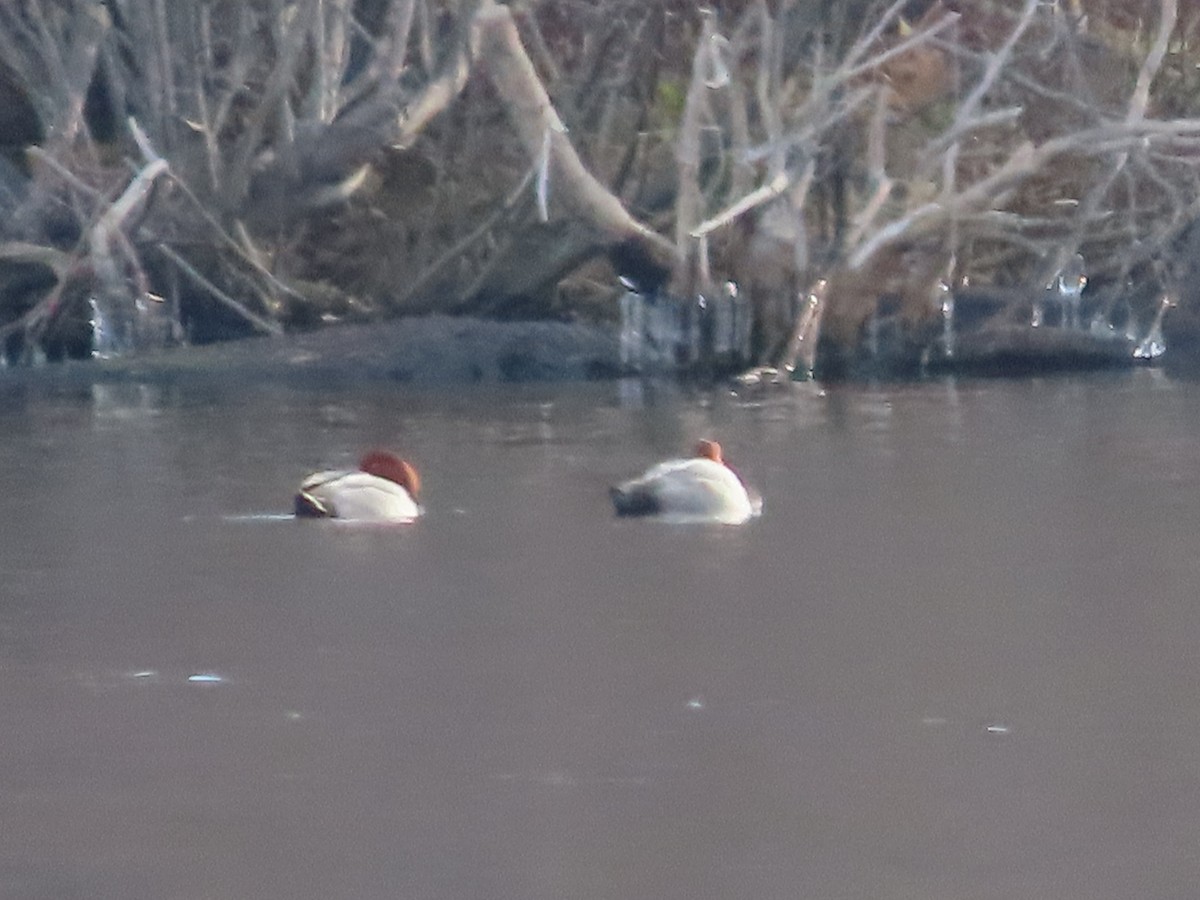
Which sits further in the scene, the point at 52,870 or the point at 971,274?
the point at 971,274

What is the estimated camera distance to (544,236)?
2372 cm

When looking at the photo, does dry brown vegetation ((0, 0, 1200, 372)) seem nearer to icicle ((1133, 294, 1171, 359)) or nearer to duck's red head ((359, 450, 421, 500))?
icicle ((1133, 294, 1171, 359))

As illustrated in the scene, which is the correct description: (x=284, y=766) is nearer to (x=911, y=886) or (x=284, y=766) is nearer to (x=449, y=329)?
(x=911, y=886)

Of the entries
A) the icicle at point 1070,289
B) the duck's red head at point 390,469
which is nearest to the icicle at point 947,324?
the icicle at point 1070,289

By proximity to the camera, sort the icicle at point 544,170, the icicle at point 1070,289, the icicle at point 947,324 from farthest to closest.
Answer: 1. the icicle at point 1070,289
2. the icicle at point 947,324
3. the icicle at point 544,170

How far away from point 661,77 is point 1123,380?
199 inches

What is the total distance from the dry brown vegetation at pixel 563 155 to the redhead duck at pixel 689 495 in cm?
811

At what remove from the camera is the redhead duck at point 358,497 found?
13344mm

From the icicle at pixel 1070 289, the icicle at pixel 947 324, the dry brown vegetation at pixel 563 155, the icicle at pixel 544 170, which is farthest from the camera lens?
the icicle at pixel 1070 289

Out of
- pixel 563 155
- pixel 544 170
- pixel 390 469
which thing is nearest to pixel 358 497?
pixel 390 469

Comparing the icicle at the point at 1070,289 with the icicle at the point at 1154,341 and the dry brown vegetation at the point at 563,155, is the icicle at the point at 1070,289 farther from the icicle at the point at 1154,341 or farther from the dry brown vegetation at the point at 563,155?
the icicle at the point at 1154,341

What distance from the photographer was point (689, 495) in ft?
43.8

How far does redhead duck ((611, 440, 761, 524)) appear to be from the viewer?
43.6 feet

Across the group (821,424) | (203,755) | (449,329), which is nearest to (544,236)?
(449,329)
